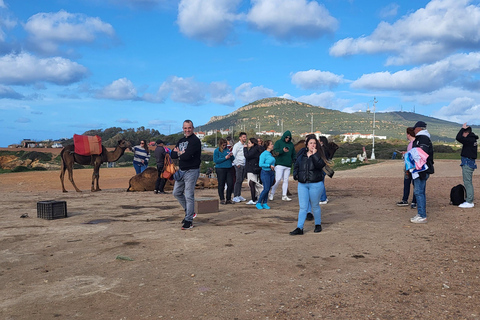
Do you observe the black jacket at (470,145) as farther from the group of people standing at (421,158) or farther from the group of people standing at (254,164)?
the group of people standing at (254,164)

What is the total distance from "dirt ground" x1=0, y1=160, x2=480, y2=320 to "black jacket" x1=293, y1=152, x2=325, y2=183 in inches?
41.7

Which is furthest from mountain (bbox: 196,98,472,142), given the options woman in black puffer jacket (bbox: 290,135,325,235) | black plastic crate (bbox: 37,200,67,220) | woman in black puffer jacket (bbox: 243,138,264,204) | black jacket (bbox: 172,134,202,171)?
woman in black puffer jacket (bbox: 290,135,325,235)

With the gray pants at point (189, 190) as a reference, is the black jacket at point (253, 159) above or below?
above

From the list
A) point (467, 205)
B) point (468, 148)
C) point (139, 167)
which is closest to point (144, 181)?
point (139, 167)

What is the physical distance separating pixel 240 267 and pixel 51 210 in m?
5.90

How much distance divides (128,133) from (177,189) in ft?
268

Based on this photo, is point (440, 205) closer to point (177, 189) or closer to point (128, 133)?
point (177, 189)

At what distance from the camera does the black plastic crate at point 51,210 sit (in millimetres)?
9822

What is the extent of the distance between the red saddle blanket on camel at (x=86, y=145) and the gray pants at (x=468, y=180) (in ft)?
43.5

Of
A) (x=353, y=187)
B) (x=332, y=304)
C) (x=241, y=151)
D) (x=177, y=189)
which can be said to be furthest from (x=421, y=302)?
(x=353, y=187)

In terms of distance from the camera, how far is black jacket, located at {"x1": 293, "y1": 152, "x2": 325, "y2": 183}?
25.8ft

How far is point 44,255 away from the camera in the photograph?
6.70 m

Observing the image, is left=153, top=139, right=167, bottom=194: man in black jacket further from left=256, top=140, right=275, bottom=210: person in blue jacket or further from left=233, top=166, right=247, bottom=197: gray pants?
left=256, top=140, right=275, bottom=210: person in blue jacket

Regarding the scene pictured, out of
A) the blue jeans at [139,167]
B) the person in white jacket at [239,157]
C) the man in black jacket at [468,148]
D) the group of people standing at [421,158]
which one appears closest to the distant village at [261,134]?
the blue jeans at [139,167]
